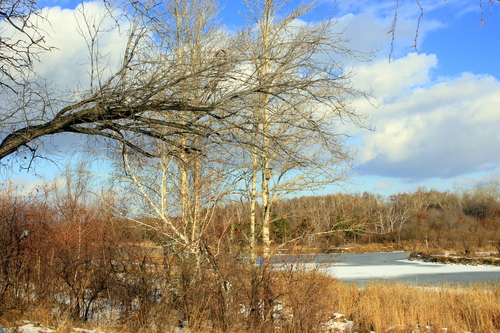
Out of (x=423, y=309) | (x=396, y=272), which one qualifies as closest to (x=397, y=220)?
(x=396, y=272)

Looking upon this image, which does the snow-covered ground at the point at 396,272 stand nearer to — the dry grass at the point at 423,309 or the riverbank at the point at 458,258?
the riverbank at the point at 458,258

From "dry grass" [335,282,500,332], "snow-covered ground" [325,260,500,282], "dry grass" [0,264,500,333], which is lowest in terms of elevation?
"snow-covered ground" [325,260,500,282]

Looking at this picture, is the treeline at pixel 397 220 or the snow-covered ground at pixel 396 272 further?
the snow-covered ground at pixel 396 272

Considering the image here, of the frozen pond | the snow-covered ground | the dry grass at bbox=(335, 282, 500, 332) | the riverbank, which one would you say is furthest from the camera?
the riverbank

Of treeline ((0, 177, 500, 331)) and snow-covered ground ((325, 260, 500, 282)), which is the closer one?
treeline ((0, 177, 500, 331))

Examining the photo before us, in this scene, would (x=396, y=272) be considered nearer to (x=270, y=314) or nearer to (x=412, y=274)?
(x=412, y=274)

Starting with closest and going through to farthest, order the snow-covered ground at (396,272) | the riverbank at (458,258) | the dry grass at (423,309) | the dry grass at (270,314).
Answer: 1. the dry grass at (270,314)
2. the dry grass at (423,309)
3. the snow-covered ground at (396,272)
4. the riverbank at (458,258)

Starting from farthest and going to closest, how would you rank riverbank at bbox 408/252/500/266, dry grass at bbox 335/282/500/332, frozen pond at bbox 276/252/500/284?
riverbank at bbox 408/252/500/266, frozen pond at bbox 276/252/500/284, dry grass at bbox 335/282/500/332

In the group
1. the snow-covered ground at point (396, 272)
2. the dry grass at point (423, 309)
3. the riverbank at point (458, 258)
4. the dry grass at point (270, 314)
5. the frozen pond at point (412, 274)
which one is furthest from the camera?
the riverbank at point (458, 258)

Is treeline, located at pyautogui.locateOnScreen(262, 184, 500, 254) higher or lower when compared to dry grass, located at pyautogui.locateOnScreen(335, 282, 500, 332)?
higher

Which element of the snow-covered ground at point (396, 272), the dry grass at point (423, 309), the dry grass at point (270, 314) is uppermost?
the dry grass at point (270, 314)

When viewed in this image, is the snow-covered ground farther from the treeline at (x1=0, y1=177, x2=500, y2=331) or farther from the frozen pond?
the treeline at (x1=0, y1=177, x2=500, y2=331)

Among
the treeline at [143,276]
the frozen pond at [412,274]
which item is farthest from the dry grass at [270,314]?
the frozen pond at [412,274]

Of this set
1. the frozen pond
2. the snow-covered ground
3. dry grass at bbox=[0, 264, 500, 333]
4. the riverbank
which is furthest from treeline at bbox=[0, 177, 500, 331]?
the riverbank
